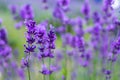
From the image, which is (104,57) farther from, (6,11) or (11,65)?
(6,11)

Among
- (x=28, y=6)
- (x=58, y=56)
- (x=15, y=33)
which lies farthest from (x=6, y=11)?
(x=28, y=6)

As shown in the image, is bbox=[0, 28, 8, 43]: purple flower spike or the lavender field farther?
bbox=[0, 28, 8, 43]: purple flower spike

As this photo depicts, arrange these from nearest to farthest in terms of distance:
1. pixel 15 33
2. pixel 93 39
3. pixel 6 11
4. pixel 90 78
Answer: pixel 90 78, pixel 93 39, pixel 15 33, pixel 6 11

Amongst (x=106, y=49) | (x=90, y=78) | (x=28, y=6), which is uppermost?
(x=28, y=6)

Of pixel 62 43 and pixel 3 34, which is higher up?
pixel 3 34

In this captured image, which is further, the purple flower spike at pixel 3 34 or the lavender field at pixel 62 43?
the purple flower spike at pixel 3 34

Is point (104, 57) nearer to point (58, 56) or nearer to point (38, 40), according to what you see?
point (58, 56)

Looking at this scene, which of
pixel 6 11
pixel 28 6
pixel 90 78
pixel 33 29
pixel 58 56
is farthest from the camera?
pixel 6 11

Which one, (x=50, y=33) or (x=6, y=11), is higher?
(x=6, y=11)

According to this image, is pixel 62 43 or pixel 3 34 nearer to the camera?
pixel 3 34

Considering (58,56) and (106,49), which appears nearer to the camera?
(106,49)
